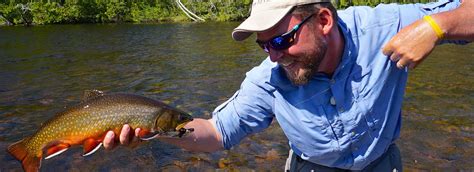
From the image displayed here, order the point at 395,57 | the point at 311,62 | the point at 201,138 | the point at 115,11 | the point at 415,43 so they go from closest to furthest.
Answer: the point at 415,43
the point at 395,57
the point at 311,62
the point at 201,138
the point at 115,11

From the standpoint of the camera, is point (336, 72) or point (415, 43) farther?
point (336, 72)

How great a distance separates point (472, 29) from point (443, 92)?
8.18 m

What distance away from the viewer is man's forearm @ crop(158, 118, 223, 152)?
11.4 ft

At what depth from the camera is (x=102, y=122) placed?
3311 millimetres

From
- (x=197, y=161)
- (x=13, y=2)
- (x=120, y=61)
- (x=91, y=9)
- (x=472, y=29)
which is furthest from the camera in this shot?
(x=91, y=9)

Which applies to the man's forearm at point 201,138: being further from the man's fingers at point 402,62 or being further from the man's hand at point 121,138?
the man's fingers at point 402,62

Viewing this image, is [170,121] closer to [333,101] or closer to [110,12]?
[333,101]

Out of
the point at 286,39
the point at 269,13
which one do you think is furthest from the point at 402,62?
the point at 269,13

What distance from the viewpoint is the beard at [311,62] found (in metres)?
2.93

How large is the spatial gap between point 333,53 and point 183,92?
26.6 ft

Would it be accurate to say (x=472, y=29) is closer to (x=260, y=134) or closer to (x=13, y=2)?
(x=260, y=134)

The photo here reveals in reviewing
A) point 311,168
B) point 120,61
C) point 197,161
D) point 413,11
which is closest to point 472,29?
point 413,11

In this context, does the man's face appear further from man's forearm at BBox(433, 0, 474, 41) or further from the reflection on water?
the reflection on water

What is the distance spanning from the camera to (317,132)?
3.17m
